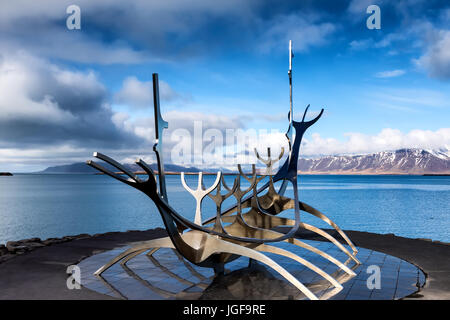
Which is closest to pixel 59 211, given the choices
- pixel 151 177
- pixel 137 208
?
pixel 137 208

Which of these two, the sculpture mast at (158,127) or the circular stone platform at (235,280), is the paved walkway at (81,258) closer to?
the circular stone platform at (235,280)

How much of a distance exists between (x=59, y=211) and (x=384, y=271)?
38.6 meters

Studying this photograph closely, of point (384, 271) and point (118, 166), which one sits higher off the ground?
point (118, 166)

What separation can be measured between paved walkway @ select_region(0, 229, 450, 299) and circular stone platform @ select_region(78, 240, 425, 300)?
16.7 inches

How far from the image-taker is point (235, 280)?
29.2ft

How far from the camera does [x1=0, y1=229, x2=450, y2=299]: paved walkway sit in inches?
319

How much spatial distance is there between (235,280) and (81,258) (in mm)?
5272
